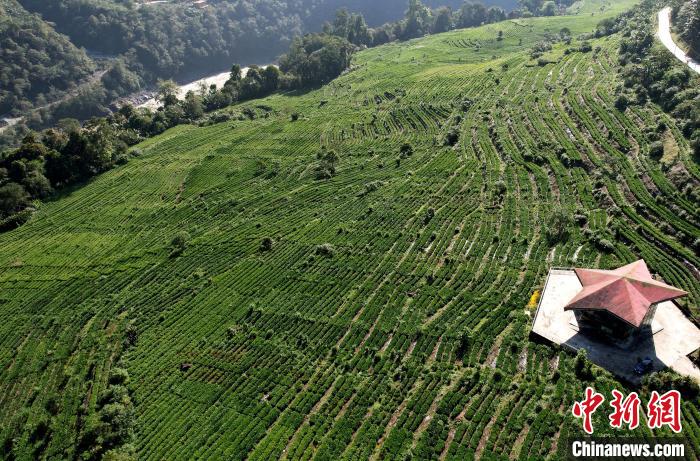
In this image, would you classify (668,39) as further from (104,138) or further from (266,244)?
(104,138)

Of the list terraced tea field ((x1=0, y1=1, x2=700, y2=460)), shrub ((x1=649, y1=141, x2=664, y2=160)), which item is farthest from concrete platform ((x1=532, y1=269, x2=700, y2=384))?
shrub ((x1=649, y1=141, x2=664, y2=160))

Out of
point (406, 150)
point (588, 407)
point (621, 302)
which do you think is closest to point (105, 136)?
point (406, 150)

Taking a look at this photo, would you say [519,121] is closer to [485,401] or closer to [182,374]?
[485,401]

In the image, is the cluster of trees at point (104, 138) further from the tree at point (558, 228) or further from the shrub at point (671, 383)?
the shrub at point (671, 383)

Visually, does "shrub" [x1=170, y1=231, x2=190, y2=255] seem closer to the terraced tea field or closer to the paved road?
the terraced tea field

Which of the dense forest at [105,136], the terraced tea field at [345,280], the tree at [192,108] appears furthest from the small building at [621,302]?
the tree at [192,108]

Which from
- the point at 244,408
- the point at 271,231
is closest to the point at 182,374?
the point at 244,408
